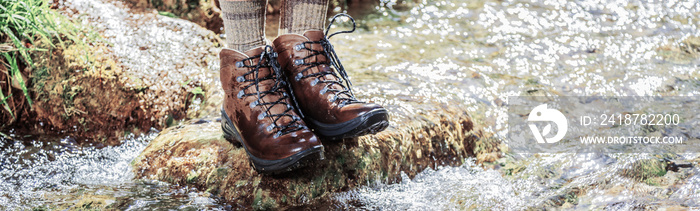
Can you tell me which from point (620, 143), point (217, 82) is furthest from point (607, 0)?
point (217, 82)

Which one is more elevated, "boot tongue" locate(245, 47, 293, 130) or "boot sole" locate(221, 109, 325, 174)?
"boot tongue" locate(245, 47, 293, 130)

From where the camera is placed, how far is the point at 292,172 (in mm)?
2113

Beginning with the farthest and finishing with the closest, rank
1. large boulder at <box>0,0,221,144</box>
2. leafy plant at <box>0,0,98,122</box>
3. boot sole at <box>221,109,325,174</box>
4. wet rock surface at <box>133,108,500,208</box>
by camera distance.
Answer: large boulder at <box>0,0,221,144</box>, leafy plant at <box>0,0,98,122</box>, wet rock surface at <box>133,108,500,208</box>, boot sole at <box>221,109,325,174</box>

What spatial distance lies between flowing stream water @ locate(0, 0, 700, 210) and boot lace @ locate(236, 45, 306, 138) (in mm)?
361

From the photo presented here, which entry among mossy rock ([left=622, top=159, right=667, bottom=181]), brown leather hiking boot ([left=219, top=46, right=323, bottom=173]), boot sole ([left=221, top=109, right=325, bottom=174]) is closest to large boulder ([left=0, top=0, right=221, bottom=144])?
brown leather hiking boot ([left=219, top=46, right=323, bottom=173])

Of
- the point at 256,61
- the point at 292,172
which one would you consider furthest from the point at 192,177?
the point at 256,61

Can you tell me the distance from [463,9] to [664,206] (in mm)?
3099

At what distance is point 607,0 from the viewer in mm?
4941

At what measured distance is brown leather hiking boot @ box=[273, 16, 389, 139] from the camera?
197 cm

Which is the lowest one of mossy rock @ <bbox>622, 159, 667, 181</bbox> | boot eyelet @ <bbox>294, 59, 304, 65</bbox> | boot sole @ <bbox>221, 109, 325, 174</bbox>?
mossy rock @ <bbox>622, 159, 667, 181</bbox>

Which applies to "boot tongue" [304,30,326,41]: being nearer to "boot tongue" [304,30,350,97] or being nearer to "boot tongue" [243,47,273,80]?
"boot tongue" [304,30,350,97]

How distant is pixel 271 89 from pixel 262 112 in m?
0.10

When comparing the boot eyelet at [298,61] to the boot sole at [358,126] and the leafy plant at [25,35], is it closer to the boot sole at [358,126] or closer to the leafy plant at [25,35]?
the boot sole at [358,126]

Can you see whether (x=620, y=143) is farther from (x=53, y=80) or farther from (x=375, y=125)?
(x=53, y=80)
